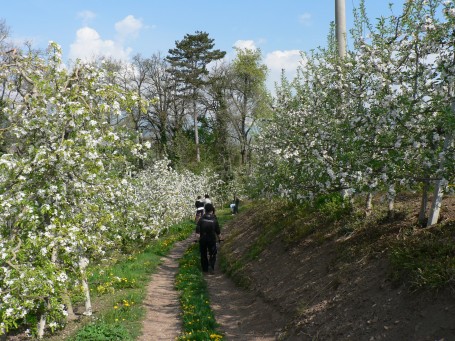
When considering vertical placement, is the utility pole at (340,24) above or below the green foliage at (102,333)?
above

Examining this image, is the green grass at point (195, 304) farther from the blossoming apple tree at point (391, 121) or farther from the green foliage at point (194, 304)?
the blossoming apple tree at point (391, 121)

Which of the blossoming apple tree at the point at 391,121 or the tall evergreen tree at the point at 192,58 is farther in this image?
the tall evergreen tree at the point at 192,58

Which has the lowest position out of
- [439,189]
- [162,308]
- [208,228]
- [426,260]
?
[162,308]

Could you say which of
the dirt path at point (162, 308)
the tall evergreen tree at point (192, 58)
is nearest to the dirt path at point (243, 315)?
the dirt path at point (162, 308)

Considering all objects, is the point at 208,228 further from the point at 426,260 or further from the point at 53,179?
the point at 426,260

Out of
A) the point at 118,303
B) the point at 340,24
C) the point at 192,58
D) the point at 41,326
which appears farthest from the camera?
the point at 192,58

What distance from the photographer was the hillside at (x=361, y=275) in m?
6.28

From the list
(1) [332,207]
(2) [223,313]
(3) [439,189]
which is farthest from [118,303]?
(3) [439,189]

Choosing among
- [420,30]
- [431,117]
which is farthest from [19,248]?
[420,30]

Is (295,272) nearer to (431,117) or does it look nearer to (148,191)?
(431,117)

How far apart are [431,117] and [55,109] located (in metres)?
6.82

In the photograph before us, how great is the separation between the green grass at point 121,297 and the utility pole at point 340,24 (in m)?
8.18

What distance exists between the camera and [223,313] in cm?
1038

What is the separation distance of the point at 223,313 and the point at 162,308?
1.56m
